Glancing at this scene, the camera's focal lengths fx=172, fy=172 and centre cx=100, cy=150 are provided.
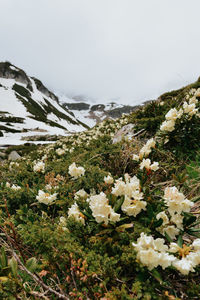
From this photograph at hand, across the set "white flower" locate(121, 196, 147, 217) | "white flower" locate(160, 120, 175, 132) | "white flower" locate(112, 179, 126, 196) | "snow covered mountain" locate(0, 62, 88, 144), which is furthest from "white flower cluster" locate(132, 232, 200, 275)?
"snow covered mountain" locate(0, 62, 88, 144)

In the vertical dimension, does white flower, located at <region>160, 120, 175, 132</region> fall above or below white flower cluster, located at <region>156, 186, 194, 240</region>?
above

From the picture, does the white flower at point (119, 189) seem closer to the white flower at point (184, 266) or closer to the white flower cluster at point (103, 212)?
the white flower cluster at point (103, 212)

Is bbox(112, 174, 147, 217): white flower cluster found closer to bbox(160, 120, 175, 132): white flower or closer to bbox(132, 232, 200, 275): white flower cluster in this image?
bbox(132, 232, 200, 275): white flower cluster

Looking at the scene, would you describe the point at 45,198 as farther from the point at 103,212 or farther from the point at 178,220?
the point at 178,220

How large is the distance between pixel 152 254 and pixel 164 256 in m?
0.07

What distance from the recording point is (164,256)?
0.97m

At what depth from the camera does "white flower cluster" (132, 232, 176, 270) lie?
0.96 meters

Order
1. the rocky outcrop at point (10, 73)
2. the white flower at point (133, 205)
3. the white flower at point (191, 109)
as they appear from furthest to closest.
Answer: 1. the rocky outcrop at point (10, 73)
2. the white flower at point (191, 109)
3. the white flower at point (133, 205)

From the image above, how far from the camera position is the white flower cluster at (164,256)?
957mm

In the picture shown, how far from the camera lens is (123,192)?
1.39 m

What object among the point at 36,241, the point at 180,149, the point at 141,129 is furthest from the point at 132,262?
the point at 141,129

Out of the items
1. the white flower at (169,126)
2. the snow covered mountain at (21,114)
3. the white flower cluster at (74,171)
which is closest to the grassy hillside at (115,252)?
the white flower cluster at (74,171)

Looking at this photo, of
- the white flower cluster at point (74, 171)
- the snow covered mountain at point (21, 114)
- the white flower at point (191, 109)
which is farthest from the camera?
the snow covered mountain at point (21, 114)

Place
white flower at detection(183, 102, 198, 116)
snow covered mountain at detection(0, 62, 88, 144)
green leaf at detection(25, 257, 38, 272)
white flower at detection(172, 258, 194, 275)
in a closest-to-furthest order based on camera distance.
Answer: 1. white flower at detection(172, 258, 194, 275)
2. green leaf at detection(25, 257, 38, 272)
3. white flower at detection(183, 102, 198, 116)
4. snow covered mountain at detection(0, 62, 88, 144)
